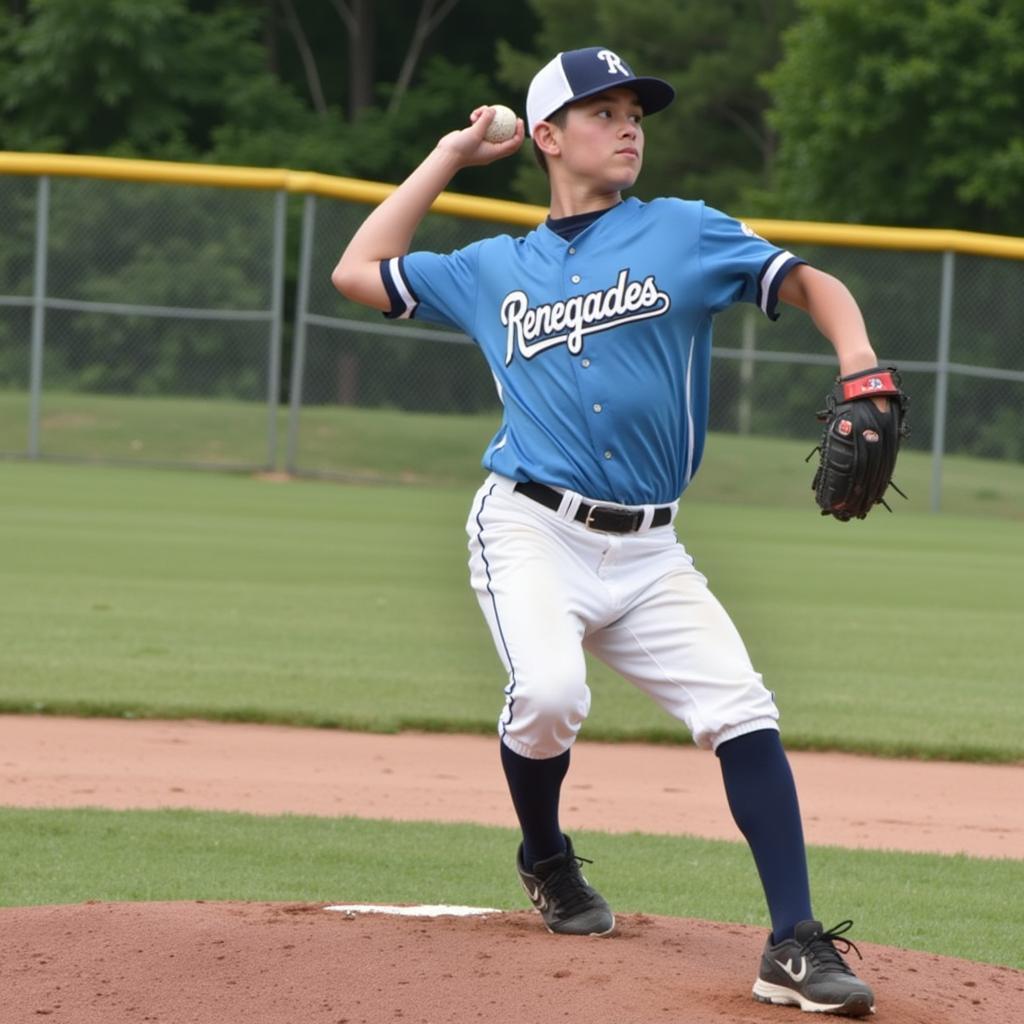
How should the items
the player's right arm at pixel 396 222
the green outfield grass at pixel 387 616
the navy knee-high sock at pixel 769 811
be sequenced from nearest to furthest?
1. the navy knee-high sock at pixel 769 811
2. the player's right arm at pixel 396 222
3. the green outfield grass at pixel 387 616

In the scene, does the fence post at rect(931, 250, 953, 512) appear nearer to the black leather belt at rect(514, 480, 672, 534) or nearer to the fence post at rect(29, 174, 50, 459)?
the fence post at rect(29, 174, 50, 459)

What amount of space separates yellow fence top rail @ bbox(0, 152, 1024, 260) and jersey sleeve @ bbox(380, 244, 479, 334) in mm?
13554

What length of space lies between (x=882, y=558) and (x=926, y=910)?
932 centimetres

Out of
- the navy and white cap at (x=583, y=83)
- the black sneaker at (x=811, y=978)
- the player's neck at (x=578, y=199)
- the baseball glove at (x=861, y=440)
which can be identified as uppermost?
the navy and white cap at (x=583, y=83)

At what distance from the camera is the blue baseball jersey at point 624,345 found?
3.75 meters

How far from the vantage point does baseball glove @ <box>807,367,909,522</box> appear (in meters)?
3.52

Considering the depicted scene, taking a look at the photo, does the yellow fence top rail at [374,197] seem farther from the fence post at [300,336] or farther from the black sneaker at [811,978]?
the black sneaker at [811,978]

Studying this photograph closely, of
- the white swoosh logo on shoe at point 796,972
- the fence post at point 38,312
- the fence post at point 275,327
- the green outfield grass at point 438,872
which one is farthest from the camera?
the fence post at point 275,327

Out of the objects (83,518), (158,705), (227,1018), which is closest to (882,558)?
(83,518)

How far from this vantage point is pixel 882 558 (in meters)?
14.0

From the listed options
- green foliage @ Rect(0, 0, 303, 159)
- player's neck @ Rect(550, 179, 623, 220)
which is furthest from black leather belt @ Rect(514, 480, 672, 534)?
green foliage @ Rect(0, 0, 303, 159)

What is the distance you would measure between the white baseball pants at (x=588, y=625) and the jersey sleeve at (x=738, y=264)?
496mm

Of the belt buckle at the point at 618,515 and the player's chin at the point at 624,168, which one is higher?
the player's chin at the point at 624,168

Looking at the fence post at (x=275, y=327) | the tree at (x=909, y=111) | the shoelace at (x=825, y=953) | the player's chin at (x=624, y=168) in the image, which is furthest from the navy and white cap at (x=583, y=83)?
the tree at (x=909, y=111)
